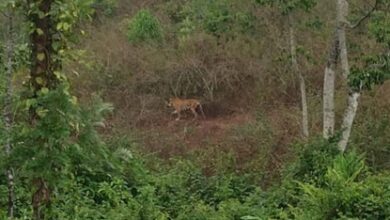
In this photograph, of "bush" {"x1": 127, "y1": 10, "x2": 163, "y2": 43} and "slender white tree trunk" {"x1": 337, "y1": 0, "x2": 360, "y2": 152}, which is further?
"bush" {"x1": 127, "y1": 10, "x2": 163, "y2": 43}

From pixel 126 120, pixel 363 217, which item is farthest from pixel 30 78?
pixel 126 120

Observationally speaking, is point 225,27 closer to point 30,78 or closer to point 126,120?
point 126,120

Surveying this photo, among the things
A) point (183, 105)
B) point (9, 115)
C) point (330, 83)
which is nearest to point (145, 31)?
point (183, 105)

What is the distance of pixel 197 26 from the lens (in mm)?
17531

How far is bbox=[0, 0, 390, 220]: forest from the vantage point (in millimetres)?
4148

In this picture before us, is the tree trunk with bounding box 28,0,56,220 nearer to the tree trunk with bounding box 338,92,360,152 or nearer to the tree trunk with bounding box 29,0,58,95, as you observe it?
the tree trunk with bounding box 29,0,58,95

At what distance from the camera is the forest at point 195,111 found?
4148 millimetres

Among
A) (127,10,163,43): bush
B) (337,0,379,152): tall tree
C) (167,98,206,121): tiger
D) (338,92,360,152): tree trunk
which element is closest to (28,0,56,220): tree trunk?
(337,0,379,152): tall tree

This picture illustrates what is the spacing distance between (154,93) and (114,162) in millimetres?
12070

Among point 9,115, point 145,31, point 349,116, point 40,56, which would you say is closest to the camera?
point 40,56

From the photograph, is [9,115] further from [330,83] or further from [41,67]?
[330,83]

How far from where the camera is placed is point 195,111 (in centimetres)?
1580

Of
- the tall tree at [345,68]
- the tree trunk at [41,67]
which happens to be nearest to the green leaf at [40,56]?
the tree trunk at [41,67]

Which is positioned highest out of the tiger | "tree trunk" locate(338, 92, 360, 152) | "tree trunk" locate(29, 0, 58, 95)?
"tree trunk" locate(29, 0, 58, 95)
